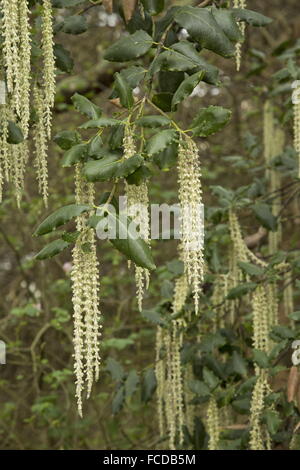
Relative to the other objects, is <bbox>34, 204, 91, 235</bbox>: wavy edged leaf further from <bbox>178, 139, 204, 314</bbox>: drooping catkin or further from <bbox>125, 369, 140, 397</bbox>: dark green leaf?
<bbox>125, 369, 140, 397</bbox>: dark green leaf

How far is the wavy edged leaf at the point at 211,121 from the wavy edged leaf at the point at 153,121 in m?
0.07

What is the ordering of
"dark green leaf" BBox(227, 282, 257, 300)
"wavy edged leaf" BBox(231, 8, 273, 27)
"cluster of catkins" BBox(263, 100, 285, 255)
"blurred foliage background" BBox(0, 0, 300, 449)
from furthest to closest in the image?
"blurred foliage background" BBox(0, 0, 300, 449)
"cluster of catkins" BBox(263, 100, 285, 255)
"dark green leaf" BBox(227, 282, 257, 300)
"wavy edged leaf" BBox(231, 8, 273, 27)

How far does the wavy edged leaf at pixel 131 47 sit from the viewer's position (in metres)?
1.85

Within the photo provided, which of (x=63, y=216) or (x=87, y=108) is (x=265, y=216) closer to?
(x=87, y=108)

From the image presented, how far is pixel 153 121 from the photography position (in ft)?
5.30

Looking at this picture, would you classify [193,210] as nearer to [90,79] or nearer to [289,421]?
[289,421]

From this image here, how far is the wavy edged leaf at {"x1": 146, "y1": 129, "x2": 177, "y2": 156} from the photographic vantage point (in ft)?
4.96

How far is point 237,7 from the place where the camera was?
7.21 ft

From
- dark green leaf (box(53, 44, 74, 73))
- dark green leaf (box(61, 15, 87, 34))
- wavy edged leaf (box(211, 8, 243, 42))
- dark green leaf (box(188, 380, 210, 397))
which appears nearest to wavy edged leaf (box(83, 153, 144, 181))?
wavy edged leaf (box(211, 8, 243, 42))

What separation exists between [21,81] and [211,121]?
0.47 m

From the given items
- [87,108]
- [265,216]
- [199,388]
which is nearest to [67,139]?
[87,108]

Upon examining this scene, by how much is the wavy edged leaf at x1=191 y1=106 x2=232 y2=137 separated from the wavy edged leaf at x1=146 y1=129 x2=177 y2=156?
6 centimetres
